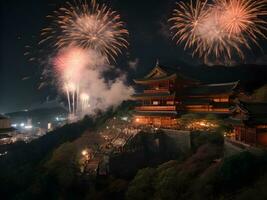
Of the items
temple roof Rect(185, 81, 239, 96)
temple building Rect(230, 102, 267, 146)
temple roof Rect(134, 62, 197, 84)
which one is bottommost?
temple building Rect(230, 102, 267, 146)

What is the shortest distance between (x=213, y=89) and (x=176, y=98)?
6390mm

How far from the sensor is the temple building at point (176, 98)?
136 feet

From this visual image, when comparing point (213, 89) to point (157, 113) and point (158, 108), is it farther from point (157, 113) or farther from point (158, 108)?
point (157, 113)

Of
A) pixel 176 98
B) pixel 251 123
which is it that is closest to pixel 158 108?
pixel 176 98

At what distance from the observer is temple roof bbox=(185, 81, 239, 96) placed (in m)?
41.0

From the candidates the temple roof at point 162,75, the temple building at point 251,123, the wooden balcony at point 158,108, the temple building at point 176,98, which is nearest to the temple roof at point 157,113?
the temple building at point 176,98

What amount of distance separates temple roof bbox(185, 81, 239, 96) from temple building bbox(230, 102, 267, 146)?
41.8ft

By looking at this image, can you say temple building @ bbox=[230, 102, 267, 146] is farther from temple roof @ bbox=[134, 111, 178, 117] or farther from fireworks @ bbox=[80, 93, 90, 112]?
fireworks @ bbox=[80, 93, 90, 112]

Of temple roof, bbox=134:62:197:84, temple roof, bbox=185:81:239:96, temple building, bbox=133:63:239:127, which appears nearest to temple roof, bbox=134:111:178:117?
temple building, bbox=133:63:239:127

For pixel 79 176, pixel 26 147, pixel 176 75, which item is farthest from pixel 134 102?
pixel 79 176

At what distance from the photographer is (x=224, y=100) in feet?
136

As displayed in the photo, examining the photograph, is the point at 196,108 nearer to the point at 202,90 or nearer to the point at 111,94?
the point at 202,90

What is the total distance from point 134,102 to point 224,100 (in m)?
28.1

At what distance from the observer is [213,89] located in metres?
43.4
